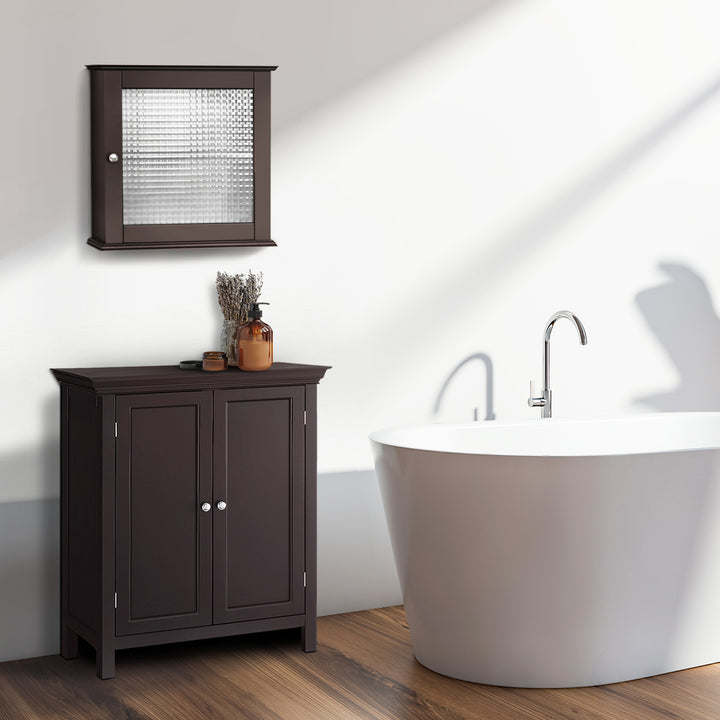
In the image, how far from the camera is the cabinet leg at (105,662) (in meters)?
3.15

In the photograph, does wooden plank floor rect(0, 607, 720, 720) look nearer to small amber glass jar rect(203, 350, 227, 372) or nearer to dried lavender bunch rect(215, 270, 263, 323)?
small amber glass jar rect(203, 350, 227, 372)

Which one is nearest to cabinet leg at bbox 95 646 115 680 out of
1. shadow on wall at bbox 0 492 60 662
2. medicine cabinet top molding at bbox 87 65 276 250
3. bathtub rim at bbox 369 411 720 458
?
shadow on wall at bbox 0 492 60 662

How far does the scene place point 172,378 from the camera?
3.17 meters

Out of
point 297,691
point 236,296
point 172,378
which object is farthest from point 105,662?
point 236,296

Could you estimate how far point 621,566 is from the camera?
3010 mm

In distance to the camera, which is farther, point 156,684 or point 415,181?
point 415,181

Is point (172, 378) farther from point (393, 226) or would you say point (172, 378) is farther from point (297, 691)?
point (393, 226)

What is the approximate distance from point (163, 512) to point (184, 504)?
0.21 feet

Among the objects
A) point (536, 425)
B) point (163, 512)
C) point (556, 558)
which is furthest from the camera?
point (536, 425)

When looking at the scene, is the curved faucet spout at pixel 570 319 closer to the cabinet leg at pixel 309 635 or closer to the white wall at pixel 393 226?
→ the white wall at pixel 393 226

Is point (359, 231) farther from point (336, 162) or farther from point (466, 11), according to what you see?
point (466, 11)

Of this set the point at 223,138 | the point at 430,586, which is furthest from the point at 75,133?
the point at 430,586

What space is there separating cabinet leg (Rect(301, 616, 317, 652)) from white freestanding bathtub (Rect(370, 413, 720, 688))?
1.20ft

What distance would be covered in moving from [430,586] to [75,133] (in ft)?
5.48
